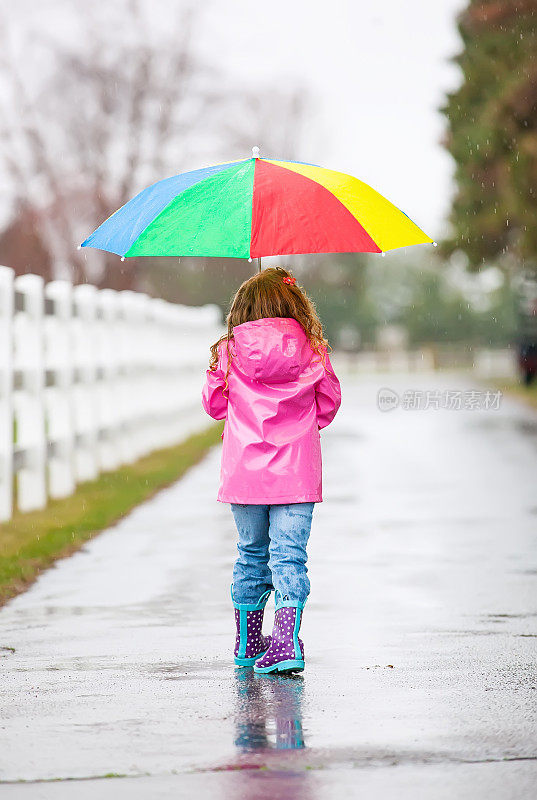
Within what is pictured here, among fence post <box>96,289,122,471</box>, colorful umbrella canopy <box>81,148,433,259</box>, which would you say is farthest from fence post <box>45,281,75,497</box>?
colorful umbrella canopy <box>81,148,433,259</box>

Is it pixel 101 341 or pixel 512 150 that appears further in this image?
pixel 512 150

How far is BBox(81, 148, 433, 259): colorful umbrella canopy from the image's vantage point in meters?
6.46

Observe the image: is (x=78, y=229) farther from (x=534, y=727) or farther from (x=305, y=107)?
(x=534, y=727)

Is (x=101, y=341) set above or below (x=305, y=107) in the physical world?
below

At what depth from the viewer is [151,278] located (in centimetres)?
7588

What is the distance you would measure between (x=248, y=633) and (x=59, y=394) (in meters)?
6.82

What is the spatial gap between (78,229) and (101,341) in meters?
34.6

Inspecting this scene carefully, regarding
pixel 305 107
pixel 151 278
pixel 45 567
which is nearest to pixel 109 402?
pixel 45 567

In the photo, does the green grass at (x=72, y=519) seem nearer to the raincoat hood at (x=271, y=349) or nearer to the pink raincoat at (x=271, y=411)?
the pink raincoat at (x=271, y=411)

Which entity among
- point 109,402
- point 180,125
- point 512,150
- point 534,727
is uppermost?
point 180,125

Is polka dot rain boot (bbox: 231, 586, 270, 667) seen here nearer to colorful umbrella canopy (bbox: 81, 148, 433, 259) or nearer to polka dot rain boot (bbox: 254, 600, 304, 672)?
polka dot rain boot (bbox: 254, 600, 304, 672)

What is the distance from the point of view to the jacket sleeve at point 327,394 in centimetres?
637

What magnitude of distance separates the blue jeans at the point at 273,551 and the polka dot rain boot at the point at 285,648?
65 mm

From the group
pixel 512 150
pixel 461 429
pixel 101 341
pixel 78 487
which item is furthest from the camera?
pixel 512 150
